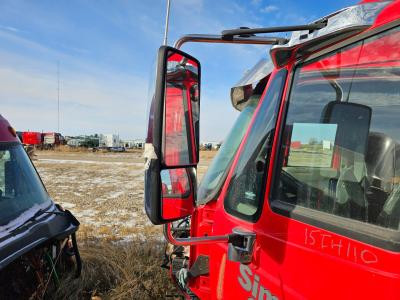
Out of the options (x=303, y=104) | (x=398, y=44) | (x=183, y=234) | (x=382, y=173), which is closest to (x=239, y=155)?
(x=303, y=104)

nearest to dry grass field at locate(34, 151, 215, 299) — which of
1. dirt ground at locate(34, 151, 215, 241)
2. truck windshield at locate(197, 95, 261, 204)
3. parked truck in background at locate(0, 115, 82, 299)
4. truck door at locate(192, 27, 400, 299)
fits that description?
dirt ground at locate(34, 151, 215, 241)

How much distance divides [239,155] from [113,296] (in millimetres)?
2672

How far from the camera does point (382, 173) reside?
119 cm

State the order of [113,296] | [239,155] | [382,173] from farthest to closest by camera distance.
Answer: [113,296] < [239,155] < [382,173]

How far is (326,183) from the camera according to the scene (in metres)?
1.37

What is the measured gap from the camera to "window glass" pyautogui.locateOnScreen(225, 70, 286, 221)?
1.57 meters

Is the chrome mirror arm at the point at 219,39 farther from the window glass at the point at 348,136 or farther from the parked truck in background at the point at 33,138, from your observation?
the parked truck in background at the point at 33,138

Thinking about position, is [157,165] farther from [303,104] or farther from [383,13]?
[383,13]

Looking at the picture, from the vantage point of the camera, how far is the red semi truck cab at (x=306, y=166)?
3.78ft

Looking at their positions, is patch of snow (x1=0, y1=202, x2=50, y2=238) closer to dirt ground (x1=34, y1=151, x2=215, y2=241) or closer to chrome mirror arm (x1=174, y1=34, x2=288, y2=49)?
chrome mirror arm (x1=174, y1=34, x2=288, y2=49)

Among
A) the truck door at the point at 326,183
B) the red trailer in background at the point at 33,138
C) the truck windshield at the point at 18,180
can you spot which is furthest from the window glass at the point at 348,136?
the red trailer in background at the point at 33,138

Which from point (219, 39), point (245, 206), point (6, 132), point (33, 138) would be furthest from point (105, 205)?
point (33, 138)

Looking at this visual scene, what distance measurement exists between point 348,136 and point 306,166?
0.22 m

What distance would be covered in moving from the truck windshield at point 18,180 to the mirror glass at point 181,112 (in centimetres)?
211
